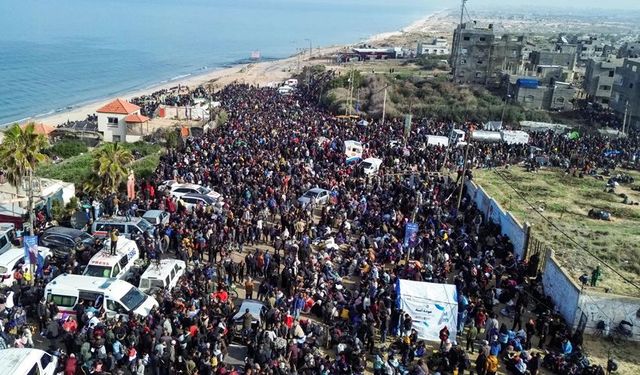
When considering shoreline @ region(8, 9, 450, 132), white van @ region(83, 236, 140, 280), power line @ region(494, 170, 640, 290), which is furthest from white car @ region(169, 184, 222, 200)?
shoreline @ region(8, 9, 450, 132)

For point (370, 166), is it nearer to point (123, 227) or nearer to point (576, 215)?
point (576, 215)

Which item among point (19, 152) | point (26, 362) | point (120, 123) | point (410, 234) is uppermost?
point (19, 152)

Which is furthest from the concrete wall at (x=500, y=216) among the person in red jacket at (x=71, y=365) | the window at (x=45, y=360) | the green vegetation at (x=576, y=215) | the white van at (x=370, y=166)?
the window at (x=45, y=360)

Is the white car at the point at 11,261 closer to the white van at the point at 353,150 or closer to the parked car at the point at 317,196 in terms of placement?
the parked car at the point at 317,196

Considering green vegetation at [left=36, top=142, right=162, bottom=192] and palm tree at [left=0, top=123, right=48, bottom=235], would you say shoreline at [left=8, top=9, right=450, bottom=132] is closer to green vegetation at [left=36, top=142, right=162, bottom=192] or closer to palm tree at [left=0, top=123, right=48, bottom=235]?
green vegetation at [left=36, top=142, right=162, bottom=192]

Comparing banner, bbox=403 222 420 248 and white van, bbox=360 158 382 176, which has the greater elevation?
banner, bbox=403 222 420 248

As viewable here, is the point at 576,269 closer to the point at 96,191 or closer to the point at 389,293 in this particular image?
the point at 389,293

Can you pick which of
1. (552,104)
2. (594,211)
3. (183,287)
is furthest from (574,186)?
(552,104)

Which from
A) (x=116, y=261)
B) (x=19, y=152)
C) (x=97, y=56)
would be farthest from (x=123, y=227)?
(x=97, y=56)
